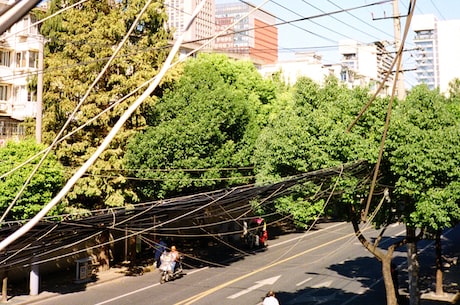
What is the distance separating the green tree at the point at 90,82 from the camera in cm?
2030

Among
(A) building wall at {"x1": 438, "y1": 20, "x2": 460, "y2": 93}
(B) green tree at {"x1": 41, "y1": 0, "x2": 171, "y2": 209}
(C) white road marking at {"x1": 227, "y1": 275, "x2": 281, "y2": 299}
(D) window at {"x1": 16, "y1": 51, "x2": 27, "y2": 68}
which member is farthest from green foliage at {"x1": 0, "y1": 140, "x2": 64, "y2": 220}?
(A) building wall at {"x1": 438, "y1": 20, "x2": 460, "y2": 93}

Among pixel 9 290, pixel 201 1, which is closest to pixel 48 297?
pixel 9 290

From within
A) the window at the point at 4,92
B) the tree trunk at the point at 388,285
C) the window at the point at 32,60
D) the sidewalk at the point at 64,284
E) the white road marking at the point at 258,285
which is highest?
the window at the point at 32,60

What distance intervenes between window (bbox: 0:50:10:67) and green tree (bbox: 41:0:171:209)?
27.1ft

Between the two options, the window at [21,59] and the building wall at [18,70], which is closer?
the building wall at [18,70]

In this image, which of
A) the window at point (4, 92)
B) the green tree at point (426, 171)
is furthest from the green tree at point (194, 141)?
the window at point (4, 92)

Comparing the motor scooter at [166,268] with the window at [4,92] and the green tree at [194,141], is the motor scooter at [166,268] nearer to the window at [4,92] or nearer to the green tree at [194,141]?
the green tree at [194,141]

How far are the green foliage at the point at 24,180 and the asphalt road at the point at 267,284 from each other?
349cm

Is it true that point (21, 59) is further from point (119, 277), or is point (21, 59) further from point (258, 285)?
point (258, 285)

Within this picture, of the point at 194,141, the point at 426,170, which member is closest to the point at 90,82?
the point at 194,141

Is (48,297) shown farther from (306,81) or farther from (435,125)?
(435,125)

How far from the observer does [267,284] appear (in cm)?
1928

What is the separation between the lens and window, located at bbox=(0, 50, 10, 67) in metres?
28.0

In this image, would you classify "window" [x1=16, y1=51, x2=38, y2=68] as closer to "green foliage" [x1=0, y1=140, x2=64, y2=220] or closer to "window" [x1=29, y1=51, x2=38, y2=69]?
"window" [x1=29, y1=51, x2=38, y2=69]
